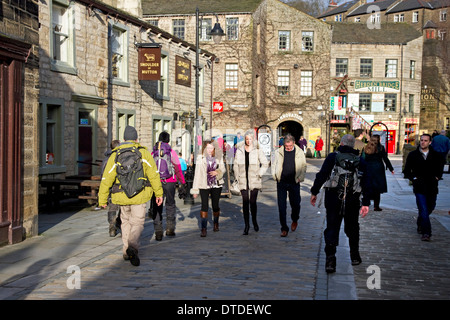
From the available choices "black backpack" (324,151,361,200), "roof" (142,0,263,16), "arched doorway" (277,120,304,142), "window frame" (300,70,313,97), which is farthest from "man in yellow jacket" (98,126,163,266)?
"arched doorway" (277,120,304,142)

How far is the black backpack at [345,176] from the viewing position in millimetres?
7055

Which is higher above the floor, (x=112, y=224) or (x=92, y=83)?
(x=92, y=83)

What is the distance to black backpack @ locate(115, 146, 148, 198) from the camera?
22.9 feet

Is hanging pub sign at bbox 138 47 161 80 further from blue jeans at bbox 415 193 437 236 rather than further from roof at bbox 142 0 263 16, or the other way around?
roof at bbox 142 0 263 16

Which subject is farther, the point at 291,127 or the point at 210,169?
the point at 291,127

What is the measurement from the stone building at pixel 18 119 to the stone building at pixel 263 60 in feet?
85.4

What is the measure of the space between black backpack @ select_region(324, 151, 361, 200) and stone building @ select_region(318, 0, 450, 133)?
4100 centimetres

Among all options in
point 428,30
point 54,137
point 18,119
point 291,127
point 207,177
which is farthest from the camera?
point 428,30

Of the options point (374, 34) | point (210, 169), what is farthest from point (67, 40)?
point (374, 34)

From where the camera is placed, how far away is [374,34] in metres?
45.4

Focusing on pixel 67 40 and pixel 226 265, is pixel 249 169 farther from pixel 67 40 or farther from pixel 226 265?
pixel 67 40

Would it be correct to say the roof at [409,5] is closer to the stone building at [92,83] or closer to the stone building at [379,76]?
the stone building at [379,76]

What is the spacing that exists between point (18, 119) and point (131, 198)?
9.14ft
